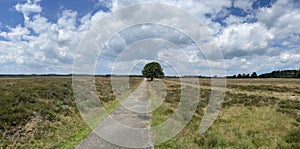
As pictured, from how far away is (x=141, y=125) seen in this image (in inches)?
504

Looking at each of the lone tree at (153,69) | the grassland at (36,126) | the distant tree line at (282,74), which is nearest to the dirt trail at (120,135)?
the grassland at (36,126)

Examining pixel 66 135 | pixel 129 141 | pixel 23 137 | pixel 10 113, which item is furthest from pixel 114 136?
pixel 10 113

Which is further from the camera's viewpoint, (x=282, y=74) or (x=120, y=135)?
(x=282, y=74)

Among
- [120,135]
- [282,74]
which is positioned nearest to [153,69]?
[120,135]

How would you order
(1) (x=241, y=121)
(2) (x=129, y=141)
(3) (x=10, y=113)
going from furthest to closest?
(1) (x=241, y=121)
(3) (x=10, y=113)
(2) (x=129, y=141)

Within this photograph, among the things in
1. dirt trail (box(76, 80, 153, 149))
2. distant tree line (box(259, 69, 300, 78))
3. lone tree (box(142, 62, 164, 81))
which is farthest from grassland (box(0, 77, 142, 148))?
distant tree line (box(259, 69, 300, 78))

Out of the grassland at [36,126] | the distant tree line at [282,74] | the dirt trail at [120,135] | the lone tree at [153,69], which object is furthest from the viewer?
the distant tree line at [282,74]

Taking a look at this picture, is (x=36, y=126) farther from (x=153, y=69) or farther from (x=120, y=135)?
(x=153, y=69)

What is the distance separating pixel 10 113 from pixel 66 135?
371cm

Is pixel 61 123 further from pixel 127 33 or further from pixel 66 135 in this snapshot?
pixel 127 33

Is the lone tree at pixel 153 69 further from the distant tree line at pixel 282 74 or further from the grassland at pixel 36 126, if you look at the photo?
the distant tree line at pixel 282 74

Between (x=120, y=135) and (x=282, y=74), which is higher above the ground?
(x=282, y=74)

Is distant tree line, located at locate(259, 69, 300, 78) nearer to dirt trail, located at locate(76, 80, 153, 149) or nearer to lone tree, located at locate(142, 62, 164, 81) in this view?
lone tree, located at locate(142, 62, 164, 81)

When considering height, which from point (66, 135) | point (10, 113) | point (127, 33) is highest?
point (127, 33)
